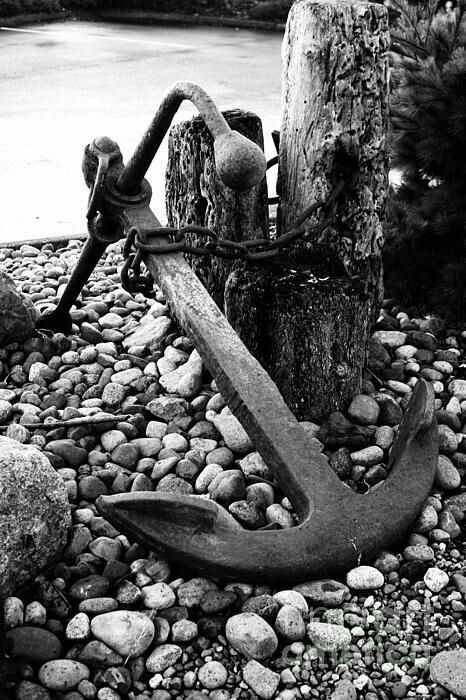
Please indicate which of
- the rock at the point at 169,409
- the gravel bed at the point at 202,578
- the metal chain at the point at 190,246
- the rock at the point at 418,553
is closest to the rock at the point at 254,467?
the gravel bed at the point at 202,578

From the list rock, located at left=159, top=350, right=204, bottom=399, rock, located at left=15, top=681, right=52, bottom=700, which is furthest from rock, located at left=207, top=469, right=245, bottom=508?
rock, located at left=15, top=681, right=52, bottom=700

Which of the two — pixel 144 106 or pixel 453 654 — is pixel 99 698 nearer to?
pixel 453 654

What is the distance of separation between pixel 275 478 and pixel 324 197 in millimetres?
939

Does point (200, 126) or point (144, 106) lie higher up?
point (200, 126)

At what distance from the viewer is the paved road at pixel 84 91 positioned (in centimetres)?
488

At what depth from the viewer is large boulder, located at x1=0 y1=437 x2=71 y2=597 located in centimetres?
185

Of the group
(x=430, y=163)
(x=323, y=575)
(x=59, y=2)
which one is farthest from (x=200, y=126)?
(x=59, y=2)

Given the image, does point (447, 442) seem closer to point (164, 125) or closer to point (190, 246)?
point (190, 246)

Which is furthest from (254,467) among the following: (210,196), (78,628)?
(210,196)

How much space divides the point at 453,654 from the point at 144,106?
18.6 ft

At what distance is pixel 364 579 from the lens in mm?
1945

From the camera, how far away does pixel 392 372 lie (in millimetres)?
2768

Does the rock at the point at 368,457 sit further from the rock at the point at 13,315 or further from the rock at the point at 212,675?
the rock at the point at 13,315

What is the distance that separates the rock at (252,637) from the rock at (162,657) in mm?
110
